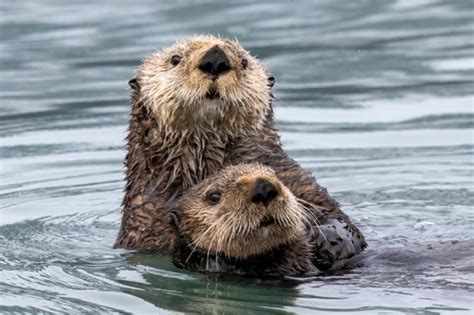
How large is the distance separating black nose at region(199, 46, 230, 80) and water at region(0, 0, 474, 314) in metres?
1.00

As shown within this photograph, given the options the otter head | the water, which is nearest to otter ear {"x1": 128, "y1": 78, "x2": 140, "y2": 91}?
the otter head

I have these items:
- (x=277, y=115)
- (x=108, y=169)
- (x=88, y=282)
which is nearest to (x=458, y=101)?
(x=277, y=115)

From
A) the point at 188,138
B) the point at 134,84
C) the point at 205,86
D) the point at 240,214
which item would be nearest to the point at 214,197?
the point at 240,214

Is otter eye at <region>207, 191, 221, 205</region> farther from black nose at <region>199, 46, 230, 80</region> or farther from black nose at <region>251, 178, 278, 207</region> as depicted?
black nose at <region>199, 46, 230, 80</region>

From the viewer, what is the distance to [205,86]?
7.07m

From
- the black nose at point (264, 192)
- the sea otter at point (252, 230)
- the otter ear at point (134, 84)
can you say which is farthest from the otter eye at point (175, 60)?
the black nose at point (264, 192)

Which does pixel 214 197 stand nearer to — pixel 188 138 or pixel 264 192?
pixel 264 192

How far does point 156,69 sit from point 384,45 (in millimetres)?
5482

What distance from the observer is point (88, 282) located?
6844 mm

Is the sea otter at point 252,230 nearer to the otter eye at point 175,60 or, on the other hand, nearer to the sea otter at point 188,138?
the sea otter at point 188,138

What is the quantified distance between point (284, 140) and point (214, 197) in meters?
3.41

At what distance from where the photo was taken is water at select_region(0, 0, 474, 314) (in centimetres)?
659

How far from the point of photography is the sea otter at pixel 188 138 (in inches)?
283

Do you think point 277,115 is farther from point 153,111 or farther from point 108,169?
point 153,111
